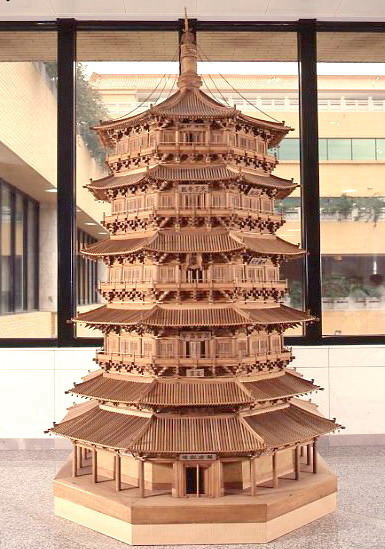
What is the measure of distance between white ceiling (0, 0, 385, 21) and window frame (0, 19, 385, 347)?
198 mm

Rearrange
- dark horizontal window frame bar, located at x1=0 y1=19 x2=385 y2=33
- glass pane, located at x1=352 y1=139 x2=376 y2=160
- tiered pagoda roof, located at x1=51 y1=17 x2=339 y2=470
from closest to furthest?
tiered pagoda roof, located at x1=51 y1=17 x2=339 y2=470 → dark horizontal window frame bar, located at x1=0 y1=19 x2=385 y2=33 → glass pane, located at x1=352 y1=139 x2=376 y2=160

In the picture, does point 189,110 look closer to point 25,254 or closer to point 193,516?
point 193,516

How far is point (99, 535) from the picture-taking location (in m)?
9.74

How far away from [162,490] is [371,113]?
Result: 11132 mm

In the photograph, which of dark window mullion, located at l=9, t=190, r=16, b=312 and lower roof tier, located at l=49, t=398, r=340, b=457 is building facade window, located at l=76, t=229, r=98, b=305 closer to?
dark window mullion, located at l=9, t=190, r=16, b=312

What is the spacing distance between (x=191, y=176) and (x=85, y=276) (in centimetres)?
639

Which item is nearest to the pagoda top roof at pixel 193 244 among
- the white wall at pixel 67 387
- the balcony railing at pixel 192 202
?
the balcony railing at pixel 192 202

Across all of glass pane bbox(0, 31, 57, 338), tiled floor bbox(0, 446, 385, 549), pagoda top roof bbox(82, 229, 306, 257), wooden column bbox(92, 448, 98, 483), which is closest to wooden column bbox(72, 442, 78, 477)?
wooden column bbox(92, 448, 98, 483)

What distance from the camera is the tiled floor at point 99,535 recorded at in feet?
31.0

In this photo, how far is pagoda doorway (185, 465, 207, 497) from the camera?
9920mm

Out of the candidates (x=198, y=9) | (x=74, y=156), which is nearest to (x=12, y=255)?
(x=74, y=156)

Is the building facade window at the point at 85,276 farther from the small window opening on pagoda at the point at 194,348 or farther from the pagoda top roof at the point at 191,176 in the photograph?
the small window opening on pagoda at the point at 194,348

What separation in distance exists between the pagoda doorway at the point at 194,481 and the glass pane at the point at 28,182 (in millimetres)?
6555

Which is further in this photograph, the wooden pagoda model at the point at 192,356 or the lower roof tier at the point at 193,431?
the wooden pagoda model at the point at 192,356
